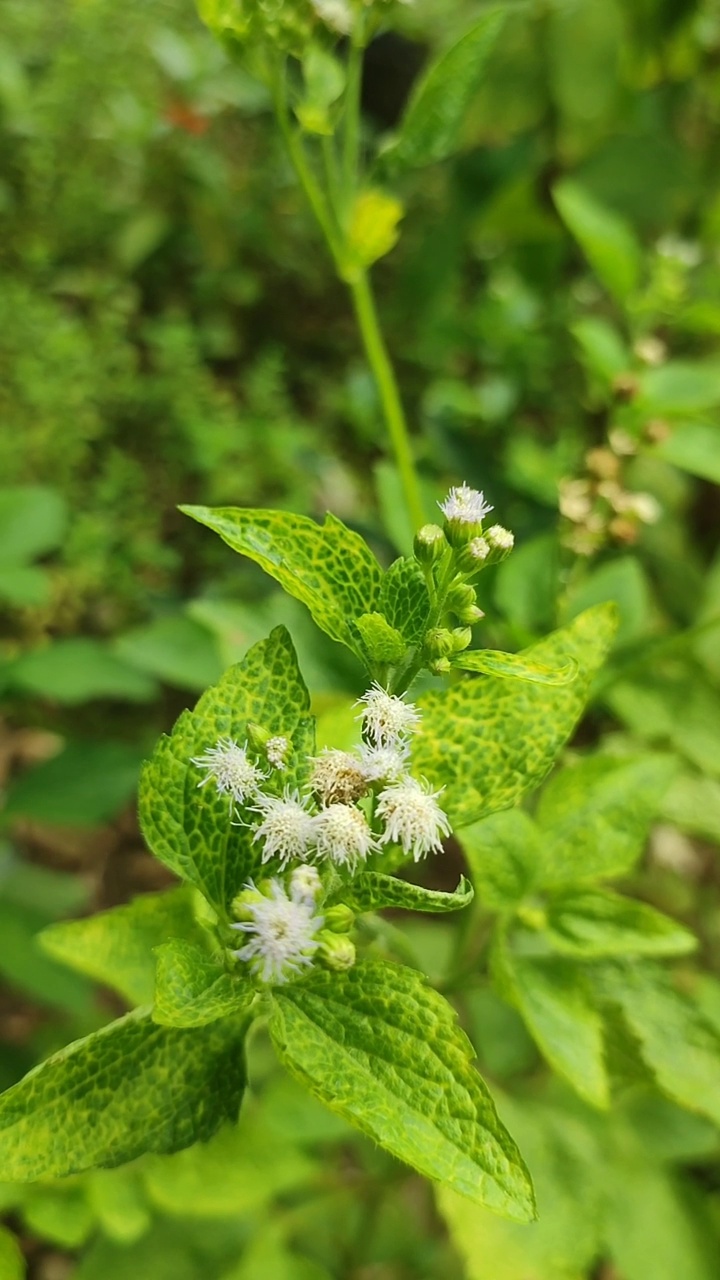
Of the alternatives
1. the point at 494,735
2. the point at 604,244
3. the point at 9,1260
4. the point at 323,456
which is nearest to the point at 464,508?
the point at 494,735

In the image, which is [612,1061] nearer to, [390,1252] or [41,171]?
[390,1252]

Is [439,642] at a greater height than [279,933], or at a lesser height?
greater

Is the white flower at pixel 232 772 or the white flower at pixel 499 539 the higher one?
the white flower at pixel 499 539

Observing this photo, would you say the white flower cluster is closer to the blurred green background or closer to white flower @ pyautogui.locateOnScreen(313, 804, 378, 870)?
white flower @ pyautogui.locateOnScreen(313, 804, 378, 870)

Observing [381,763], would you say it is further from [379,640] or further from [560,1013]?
[560,1013]

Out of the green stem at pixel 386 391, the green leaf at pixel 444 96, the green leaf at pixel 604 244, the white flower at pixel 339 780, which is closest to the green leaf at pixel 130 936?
the white flower at pixel 339 780

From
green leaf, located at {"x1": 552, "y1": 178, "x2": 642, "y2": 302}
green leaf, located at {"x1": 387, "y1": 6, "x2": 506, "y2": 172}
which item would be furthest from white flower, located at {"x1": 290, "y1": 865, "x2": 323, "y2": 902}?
green leaf, located at {"x1": 552, "y1": 178, "x2": 642, "y2": 302}

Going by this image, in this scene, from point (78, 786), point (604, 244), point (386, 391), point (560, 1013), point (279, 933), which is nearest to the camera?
point (279, 933)

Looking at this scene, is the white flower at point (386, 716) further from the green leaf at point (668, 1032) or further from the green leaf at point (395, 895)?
the green leaf at point (668, 1032)
